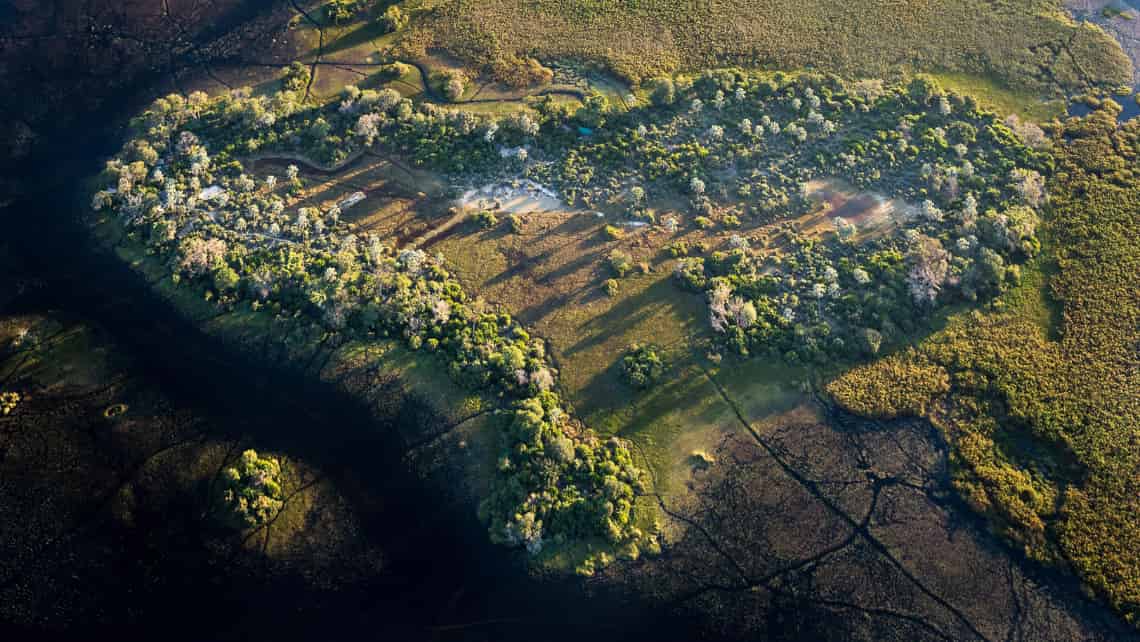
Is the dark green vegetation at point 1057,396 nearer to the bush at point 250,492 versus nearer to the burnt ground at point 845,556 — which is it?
the burnt ground at point 845,556

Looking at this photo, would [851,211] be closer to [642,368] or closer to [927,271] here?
[927,271]

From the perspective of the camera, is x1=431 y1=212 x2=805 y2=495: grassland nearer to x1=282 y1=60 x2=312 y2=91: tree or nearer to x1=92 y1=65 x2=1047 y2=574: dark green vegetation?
x1=92 y1=65 x2=1047 y2=574: dark green vegetation

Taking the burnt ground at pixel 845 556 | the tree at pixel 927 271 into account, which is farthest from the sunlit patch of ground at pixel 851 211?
the burnt ground at pixel 845 556

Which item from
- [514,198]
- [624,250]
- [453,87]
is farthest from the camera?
[453,87]

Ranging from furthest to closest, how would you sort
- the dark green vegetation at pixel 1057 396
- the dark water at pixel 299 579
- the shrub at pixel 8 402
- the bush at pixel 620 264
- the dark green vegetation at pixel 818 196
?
the bush at pixel 620 264 < the dark green vegetation at pixel 818 196 < the shrub at pixel 8 402 < the dark green vegetation at pixel 1057 396 < the dark water at pixel 299 579

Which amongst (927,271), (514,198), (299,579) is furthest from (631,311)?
(299,579)

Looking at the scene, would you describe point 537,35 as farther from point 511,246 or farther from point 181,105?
point 181,105
